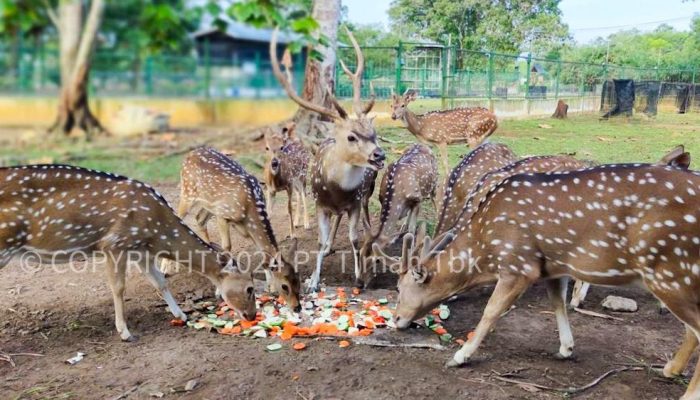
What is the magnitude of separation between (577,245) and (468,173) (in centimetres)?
258

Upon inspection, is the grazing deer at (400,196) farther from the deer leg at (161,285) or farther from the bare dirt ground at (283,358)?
the deer leg at (161,285)

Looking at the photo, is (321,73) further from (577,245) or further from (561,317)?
(561,317)

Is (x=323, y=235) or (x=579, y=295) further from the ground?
(x=323, y=235)

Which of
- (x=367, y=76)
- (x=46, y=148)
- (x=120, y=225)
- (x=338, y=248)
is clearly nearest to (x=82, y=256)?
(x=120, y=225)

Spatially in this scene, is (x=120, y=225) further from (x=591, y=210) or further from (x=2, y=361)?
(x=591, y=210)

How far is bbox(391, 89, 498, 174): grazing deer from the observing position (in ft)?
33.1

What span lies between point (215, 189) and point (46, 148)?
467 cm

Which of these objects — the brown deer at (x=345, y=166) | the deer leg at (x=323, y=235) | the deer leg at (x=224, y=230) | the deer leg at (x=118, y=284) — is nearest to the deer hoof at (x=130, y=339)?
the deer leg at (x=118, y=284)

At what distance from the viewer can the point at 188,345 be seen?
403cm

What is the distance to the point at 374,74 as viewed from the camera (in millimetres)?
11422

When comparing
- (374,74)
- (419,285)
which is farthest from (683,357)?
(374,74)

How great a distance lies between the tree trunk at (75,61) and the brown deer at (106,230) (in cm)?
349

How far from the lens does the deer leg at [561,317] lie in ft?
13.1

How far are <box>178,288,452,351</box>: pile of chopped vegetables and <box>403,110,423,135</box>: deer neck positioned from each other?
→ 628cm
